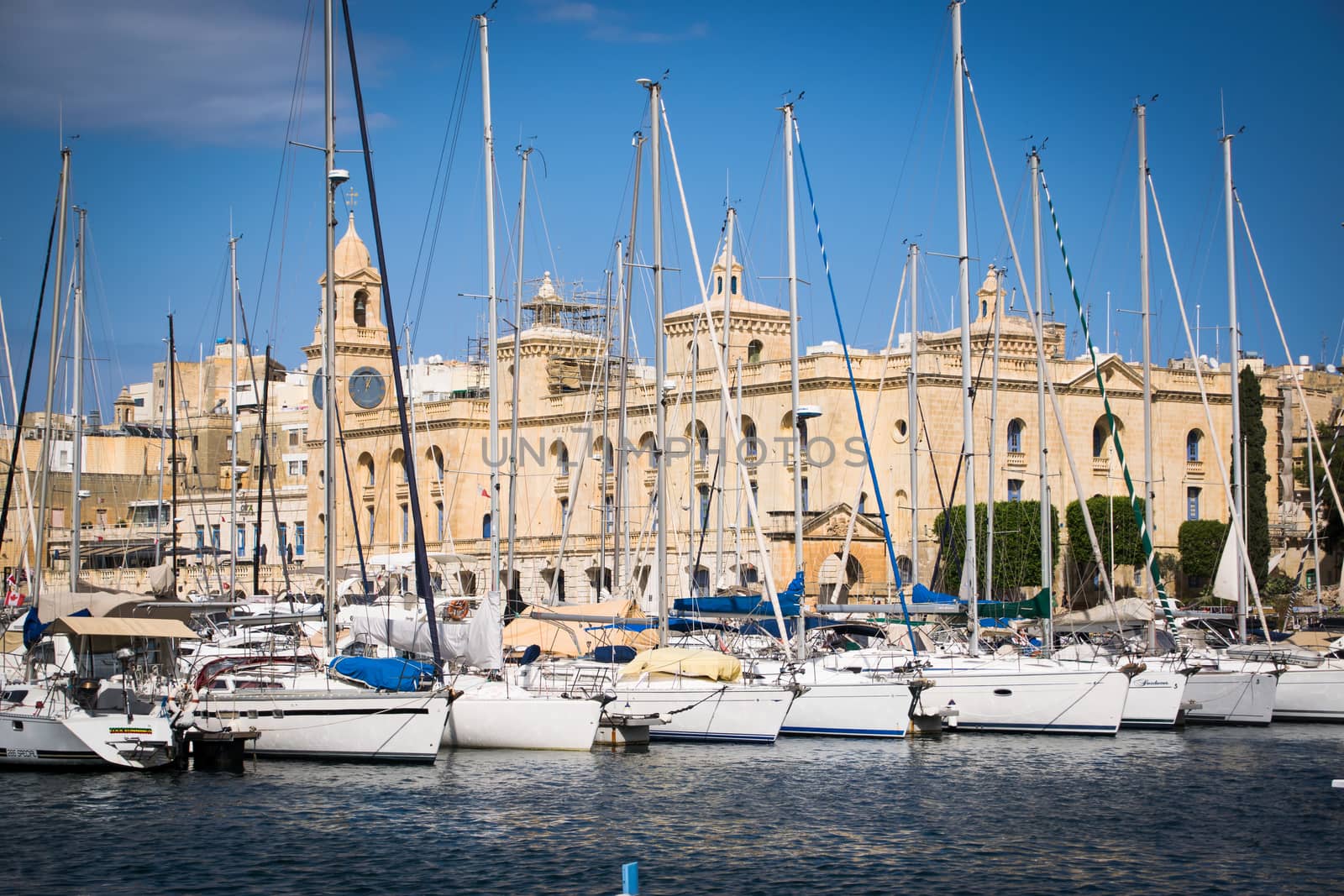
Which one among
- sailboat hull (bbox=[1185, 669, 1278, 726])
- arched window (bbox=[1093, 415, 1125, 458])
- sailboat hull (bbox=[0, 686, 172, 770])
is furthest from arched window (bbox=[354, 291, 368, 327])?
sailboat hull (bbox=[0, 686, 172, 770])

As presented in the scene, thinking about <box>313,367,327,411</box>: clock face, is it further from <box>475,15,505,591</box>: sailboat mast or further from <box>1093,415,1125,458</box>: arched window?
<box>475,15,505,591</box>: sailboat mast

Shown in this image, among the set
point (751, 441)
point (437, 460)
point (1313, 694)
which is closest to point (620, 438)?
point (1313, 694)

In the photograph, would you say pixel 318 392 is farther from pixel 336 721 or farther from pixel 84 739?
pixel 84 739

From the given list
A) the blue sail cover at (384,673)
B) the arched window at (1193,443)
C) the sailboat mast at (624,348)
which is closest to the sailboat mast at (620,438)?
the sailboat mast at (624,348)

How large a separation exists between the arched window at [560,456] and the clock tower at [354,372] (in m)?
8.67

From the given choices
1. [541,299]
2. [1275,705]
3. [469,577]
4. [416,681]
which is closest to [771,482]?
[469,577]

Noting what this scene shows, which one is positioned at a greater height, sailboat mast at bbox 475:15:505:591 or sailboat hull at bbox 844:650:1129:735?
sailboat mast at bbox 475:15:505:591

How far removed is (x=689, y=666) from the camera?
106 ft

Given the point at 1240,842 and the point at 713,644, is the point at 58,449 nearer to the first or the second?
the point at 713,644

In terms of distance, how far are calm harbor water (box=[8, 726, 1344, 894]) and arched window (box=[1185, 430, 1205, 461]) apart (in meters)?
39.2

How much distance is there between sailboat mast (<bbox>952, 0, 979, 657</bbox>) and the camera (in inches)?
1352

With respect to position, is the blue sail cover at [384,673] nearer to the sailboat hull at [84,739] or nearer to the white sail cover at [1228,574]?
the sailboat hull at [84,739]

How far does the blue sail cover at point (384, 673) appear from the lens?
95.3 ft

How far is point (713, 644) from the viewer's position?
38.4 m
